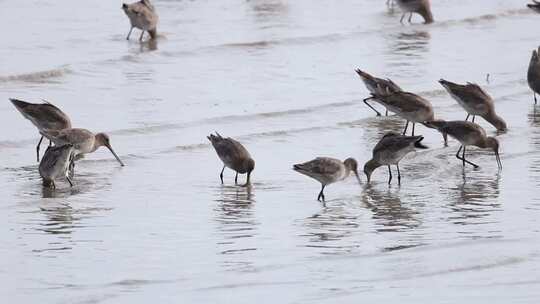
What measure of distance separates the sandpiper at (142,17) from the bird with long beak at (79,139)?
942cm

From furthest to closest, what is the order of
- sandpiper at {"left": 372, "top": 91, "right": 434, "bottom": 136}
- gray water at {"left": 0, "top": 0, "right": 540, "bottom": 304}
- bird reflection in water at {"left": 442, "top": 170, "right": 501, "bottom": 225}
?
sandpiper at {"left": 372, "top": 91, "right": 434, "bottom": 136}
bird reflection in water at {"left": 442, "top": 170, "right": 501, "bottom": 225}
gray water at {"left": 0, "top": 0, "right": 540, "bottom": 304}

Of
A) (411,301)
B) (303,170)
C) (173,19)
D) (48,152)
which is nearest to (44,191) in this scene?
(48,152)

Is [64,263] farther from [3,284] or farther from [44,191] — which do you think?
[44,191]

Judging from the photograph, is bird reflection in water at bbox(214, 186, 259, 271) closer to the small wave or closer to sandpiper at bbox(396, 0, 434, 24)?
the small wave

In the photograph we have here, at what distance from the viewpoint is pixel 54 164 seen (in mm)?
12797

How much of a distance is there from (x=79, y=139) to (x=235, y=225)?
3.21 meters

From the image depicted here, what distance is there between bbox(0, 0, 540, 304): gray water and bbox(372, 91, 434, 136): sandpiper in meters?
0.39

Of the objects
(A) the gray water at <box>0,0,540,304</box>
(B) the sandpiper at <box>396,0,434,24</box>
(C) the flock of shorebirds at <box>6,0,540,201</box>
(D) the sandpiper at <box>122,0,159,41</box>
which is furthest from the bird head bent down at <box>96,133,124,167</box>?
(B) the sandpiper at <box>396,0,434,24</box>

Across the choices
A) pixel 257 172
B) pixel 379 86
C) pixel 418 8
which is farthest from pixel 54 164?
pixel 418 8

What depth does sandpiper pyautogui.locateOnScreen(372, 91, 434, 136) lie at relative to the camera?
1536 cm

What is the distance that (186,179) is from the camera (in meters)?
13.5

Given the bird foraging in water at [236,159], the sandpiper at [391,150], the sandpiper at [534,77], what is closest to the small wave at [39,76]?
the bird foraging in water at [236,159]

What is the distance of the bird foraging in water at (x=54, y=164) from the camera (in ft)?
42.0

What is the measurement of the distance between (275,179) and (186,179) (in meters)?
0.88
